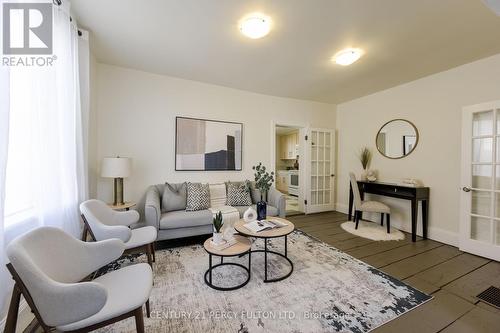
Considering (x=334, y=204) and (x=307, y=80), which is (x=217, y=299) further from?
(x=334, y=204)

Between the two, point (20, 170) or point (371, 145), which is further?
point (371, 145)

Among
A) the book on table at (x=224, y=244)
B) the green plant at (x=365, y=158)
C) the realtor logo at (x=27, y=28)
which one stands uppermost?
the realtor logo at (x=27, y=28)

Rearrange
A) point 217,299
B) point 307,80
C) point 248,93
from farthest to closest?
point 248,93, point 307,80, point 217,299

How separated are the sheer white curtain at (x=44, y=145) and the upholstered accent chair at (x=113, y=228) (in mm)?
149

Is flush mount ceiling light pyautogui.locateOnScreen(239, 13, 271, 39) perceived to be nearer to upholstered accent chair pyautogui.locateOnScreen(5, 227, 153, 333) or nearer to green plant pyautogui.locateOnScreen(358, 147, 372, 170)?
upholstered accent chair pyautogui.locateOnScreen(5, 227, 153, 333)

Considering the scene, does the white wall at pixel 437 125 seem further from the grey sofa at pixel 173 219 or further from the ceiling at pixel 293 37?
the grey sofa at pixel 173 219

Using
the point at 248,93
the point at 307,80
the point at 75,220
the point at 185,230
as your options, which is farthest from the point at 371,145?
the point at 75,220

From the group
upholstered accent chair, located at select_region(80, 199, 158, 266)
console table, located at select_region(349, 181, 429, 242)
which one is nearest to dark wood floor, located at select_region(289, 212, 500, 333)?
console table, located at select_region(349, 181, 429, 242)

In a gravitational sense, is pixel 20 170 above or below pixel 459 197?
above

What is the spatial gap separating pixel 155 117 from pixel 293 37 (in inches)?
96.3

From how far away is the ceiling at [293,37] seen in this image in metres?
1.85

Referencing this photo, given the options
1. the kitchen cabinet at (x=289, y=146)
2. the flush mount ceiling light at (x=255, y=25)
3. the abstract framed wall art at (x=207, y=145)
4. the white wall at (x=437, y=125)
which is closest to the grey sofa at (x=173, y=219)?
the abstract framed wall art at (x=207, y=145)

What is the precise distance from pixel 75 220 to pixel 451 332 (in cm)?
327

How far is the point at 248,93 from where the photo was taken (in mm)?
4133
